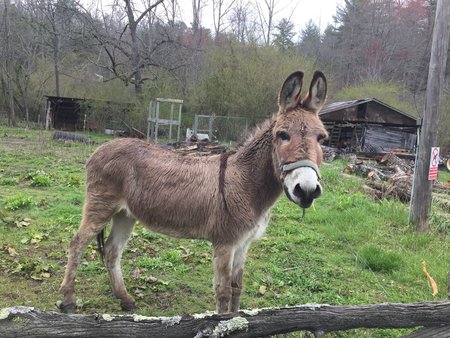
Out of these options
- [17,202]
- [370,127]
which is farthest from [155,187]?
[370,127]

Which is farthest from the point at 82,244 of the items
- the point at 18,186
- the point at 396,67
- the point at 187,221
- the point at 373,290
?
the point at 396,67

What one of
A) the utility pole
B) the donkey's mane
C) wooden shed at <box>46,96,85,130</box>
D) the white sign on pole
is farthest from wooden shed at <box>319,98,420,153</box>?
the donkey's mane

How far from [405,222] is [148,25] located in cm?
2556

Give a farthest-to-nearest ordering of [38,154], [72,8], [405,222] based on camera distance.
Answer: [72,8], [38,154], [405,222]

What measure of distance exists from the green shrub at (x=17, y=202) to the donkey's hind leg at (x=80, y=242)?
3.53 m

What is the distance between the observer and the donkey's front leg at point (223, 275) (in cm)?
301

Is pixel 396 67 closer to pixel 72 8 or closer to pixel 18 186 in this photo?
pixel 72 8

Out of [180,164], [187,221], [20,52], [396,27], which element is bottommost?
[187,221]

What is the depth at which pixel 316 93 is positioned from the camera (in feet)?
9.67

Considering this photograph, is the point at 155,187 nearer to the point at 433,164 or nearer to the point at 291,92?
the point at 291,92

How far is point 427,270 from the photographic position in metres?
4.83

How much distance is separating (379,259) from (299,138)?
3159 millimetres

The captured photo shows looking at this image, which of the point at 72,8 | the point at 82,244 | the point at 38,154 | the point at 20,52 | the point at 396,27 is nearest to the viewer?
the point at 82,244

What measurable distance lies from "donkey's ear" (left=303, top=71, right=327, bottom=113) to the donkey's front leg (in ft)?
4.16
